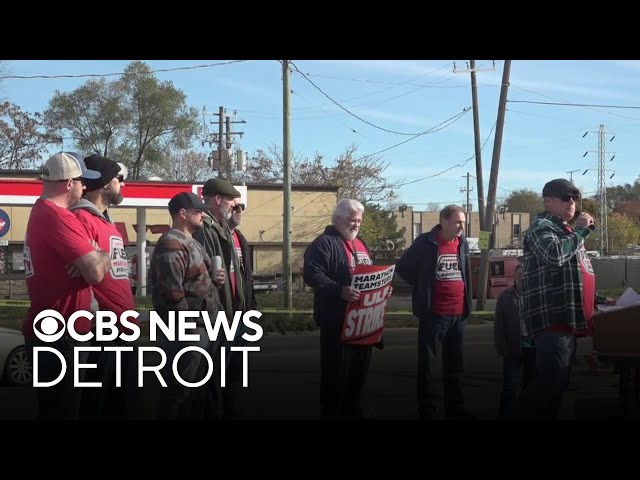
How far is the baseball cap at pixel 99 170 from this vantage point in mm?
5391

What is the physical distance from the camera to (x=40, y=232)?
4750 mm

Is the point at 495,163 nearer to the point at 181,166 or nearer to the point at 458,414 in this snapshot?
the point at 458,414

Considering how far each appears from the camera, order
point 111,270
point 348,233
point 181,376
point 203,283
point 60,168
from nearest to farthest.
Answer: point 60,168, point 111,270, point 181,376, point 203,283, point 348,233

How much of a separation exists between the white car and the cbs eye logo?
569 cm

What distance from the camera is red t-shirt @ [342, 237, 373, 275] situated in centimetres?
721

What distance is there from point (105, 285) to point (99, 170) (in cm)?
74

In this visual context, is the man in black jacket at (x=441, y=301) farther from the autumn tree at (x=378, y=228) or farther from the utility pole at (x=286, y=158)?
the autumn tree at (x=378, y=228)

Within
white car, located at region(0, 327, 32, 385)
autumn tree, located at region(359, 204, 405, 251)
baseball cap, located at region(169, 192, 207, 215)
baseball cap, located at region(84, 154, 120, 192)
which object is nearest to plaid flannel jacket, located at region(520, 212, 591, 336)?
baseball cap, located at region(169, 192, 207, 215)

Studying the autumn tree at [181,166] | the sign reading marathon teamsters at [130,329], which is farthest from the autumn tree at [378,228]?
the sign reading marathon teamsters at [130,329]

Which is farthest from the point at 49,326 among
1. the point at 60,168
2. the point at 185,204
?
the point at 185,204

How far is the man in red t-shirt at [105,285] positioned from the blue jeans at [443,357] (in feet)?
9.89

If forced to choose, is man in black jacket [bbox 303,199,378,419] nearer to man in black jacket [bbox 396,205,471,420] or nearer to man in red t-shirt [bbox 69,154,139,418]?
man in black jacket [bbox 396,205,471,420]

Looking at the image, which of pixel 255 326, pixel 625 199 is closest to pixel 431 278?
pixel 255 326

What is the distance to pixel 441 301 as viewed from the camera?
7.70 meters
